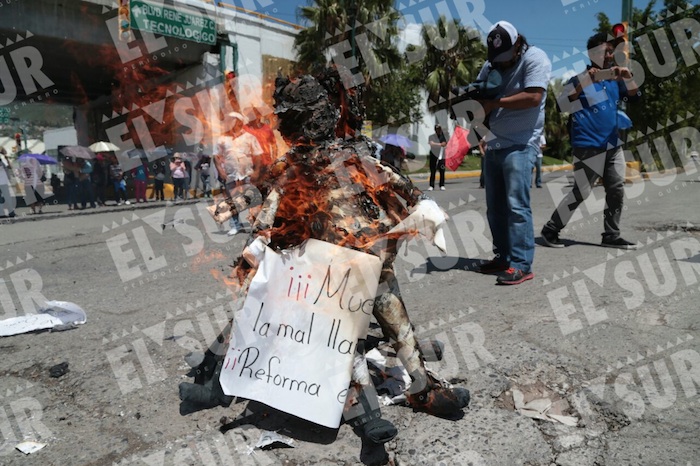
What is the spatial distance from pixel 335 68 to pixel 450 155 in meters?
2.08

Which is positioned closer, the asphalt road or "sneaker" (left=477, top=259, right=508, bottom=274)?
the asphalt road

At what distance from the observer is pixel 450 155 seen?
4.54 meters

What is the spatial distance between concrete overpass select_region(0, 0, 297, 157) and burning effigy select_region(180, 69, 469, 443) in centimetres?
1199

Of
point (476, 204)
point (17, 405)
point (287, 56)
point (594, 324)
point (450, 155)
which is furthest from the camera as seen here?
point (287, 56)

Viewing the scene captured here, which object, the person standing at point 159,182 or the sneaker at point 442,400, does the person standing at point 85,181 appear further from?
the sneaker at point 442,400

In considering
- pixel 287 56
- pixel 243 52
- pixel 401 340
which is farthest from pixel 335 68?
pixel 287 56

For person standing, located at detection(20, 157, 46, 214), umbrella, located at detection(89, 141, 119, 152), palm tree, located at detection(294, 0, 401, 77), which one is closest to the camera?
person standing, located at detection(20, 157, 46, 214)

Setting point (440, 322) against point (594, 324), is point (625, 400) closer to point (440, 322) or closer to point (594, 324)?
point (594, 324)

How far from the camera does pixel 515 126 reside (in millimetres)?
4395

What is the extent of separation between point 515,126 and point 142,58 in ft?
54.1

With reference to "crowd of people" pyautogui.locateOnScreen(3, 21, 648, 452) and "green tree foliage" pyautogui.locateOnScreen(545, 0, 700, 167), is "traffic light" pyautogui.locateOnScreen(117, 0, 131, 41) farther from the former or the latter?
"green tree foliage" pyautogui.locateOnScreen(545, 0, 700, 167)

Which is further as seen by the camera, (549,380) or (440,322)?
(440,322)

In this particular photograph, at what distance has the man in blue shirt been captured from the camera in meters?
5.44

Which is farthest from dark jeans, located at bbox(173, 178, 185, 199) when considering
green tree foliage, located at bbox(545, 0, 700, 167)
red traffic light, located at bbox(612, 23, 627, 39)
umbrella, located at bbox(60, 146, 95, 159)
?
red traffic light, located at bbox(612, 23, 627, 39)
